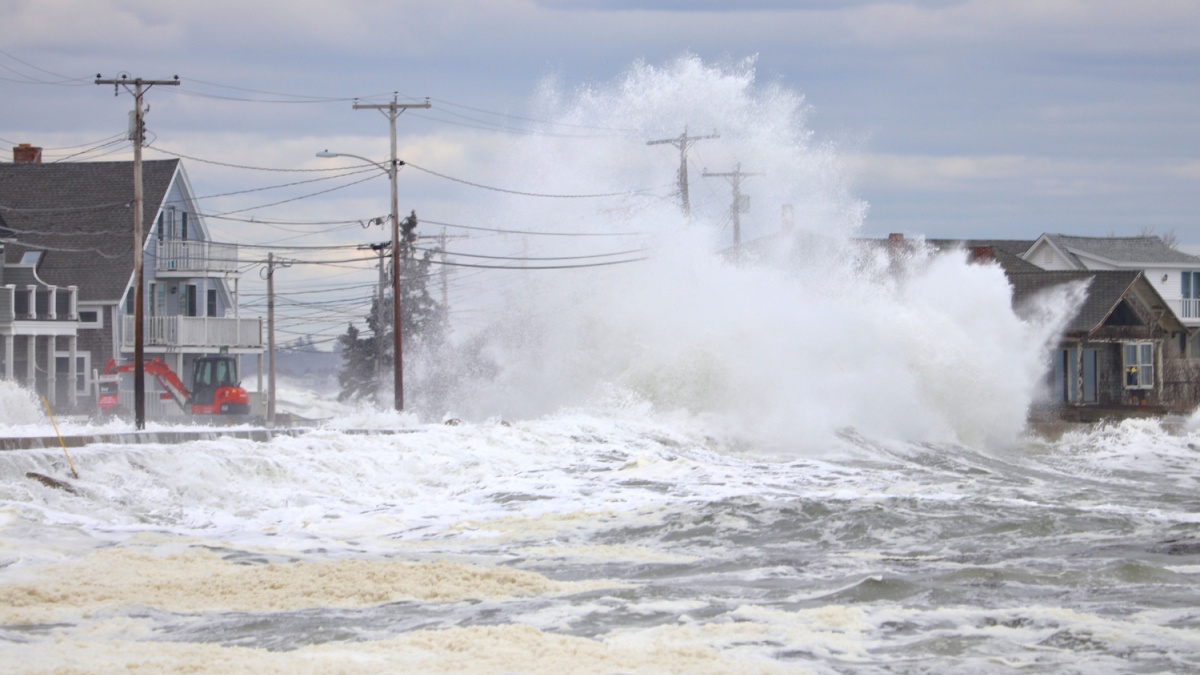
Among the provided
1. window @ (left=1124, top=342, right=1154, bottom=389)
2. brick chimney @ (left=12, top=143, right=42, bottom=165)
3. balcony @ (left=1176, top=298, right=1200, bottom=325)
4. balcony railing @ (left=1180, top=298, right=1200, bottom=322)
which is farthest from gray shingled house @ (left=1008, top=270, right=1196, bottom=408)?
brick chimney @ (left=12, top=143, right=42, bottom=165)

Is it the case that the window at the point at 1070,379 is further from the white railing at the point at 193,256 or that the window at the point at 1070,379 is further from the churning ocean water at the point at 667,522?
the white railing at the point at 193,256

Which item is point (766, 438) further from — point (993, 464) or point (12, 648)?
point (12, 648)

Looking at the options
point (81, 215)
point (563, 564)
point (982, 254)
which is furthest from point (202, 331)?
point (563, 564)

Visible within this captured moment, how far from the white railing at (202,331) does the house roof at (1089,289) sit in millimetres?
24222

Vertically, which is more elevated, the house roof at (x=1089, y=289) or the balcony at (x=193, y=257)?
the balcony at (x=193, y=257)

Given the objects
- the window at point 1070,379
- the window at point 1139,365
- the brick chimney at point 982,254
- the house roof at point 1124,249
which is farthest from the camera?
the house roof at point 1124,249

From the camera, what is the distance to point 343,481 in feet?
62.7

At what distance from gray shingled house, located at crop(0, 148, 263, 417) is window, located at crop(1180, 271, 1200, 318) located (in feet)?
119

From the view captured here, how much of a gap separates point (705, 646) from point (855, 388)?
22.4 meters

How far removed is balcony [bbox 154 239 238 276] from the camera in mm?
43469

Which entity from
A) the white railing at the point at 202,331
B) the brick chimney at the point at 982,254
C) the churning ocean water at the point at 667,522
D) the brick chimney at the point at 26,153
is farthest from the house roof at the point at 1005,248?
the brick chimney at the point at 26,153

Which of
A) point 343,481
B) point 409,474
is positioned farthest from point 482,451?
point 343,481

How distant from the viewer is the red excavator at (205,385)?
3709 cm

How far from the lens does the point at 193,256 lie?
4403 centimetres
